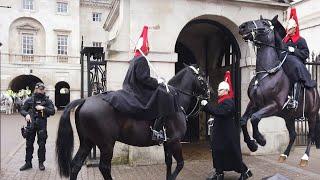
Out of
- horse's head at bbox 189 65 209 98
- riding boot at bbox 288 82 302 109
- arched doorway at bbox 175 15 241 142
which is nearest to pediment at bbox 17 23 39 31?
arched doorway at bbox 175 15 241 142

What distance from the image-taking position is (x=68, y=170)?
629cm

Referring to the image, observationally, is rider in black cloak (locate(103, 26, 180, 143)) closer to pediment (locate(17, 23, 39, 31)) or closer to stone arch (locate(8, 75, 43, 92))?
stone arch (locate(8, 75, 43, 92))

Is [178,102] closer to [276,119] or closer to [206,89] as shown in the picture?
[206,89]

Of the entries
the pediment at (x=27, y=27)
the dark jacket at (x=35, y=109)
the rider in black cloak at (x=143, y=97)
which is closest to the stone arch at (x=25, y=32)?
the pediment at (x=27, y=27)

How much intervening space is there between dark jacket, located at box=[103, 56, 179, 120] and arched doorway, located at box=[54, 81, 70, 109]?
36.9 metres

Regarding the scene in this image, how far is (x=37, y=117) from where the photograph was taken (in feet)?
28.9

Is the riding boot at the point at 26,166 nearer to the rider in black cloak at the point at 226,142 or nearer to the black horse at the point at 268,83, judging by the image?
the rider in black cloak at the point at 226,142

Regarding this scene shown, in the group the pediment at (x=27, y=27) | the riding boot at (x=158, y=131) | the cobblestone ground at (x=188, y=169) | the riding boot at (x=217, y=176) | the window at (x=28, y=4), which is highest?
the window at (x=28, y=4)

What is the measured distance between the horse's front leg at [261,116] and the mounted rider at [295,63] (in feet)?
1.04

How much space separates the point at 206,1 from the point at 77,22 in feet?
110

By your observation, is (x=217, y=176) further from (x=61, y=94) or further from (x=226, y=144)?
(x=61, y=94)

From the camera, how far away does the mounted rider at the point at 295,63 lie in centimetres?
557

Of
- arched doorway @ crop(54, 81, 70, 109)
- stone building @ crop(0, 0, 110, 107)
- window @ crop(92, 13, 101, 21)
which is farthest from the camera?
window @ crop(92, 13, 101, 21)

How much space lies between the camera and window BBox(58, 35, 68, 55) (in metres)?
40.4
